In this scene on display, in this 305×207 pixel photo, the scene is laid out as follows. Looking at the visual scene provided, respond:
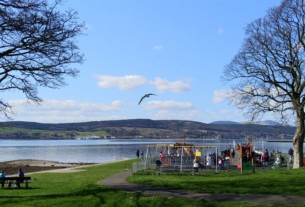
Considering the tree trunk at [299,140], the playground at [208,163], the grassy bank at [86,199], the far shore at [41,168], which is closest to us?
the grassy bank at [86,199]

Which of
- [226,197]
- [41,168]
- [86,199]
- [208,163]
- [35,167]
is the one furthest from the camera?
[35,167]

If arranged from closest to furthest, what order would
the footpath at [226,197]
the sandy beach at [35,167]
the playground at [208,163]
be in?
the footpath at [226,197] → the playground at [208,163] → the sandy beach at [35,167]

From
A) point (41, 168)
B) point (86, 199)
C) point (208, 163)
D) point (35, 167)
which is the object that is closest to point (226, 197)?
point (86, 199)

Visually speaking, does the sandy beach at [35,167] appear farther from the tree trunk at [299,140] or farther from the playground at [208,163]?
the tree trunk at [299,140]

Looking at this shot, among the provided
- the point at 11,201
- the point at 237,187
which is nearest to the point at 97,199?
the point at 11,201

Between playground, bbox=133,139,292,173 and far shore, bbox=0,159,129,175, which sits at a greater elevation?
playground, bbox=133,139,292,173

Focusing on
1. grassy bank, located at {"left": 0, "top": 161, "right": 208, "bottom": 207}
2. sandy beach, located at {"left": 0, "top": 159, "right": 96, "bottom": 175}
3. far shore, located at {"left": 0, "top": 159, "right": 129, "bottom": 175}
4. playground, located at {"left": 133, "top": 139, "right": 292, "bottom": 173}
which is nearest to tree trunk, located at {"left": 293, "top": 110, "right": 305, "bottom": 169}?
playground, located at {"left": 133, "top": 139, "right": 292, "bottom": 173}

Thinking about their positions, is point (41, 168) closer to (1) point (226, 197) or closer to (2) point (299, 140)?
(2) point (299, 140)

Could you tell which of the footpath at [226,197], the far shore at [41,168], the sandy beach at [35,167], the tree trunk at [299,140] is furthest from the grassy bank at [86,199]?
the sandy beach at [35,167]

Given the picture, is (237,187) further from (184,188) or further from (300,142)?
(300,142)

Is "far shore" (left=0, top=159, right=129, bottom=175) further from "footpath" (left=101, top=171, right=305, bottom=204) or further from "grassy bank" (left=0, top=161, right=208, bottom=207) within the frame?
"footpath" (left=101, top=171, right=305, bottom=204)

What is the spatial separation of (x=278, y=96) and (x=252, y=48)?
4964mm

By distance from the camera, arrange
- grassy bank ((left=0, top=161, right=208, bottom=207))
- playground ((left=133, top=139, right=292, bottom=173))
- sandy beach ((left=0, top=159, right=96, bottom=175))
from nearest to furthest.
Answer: grassy bank ((left=0, top=161, right=208, bottom=207)), playground ((left=133, top=139, right=292, bottom=173)), sandy beach ((left=0, top=159, right=96, bottom=175))

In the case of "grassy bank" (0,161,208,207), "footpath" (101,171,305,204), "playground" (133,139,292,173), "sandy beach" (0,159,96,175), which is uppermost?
"playground" (133,139,292,173)
